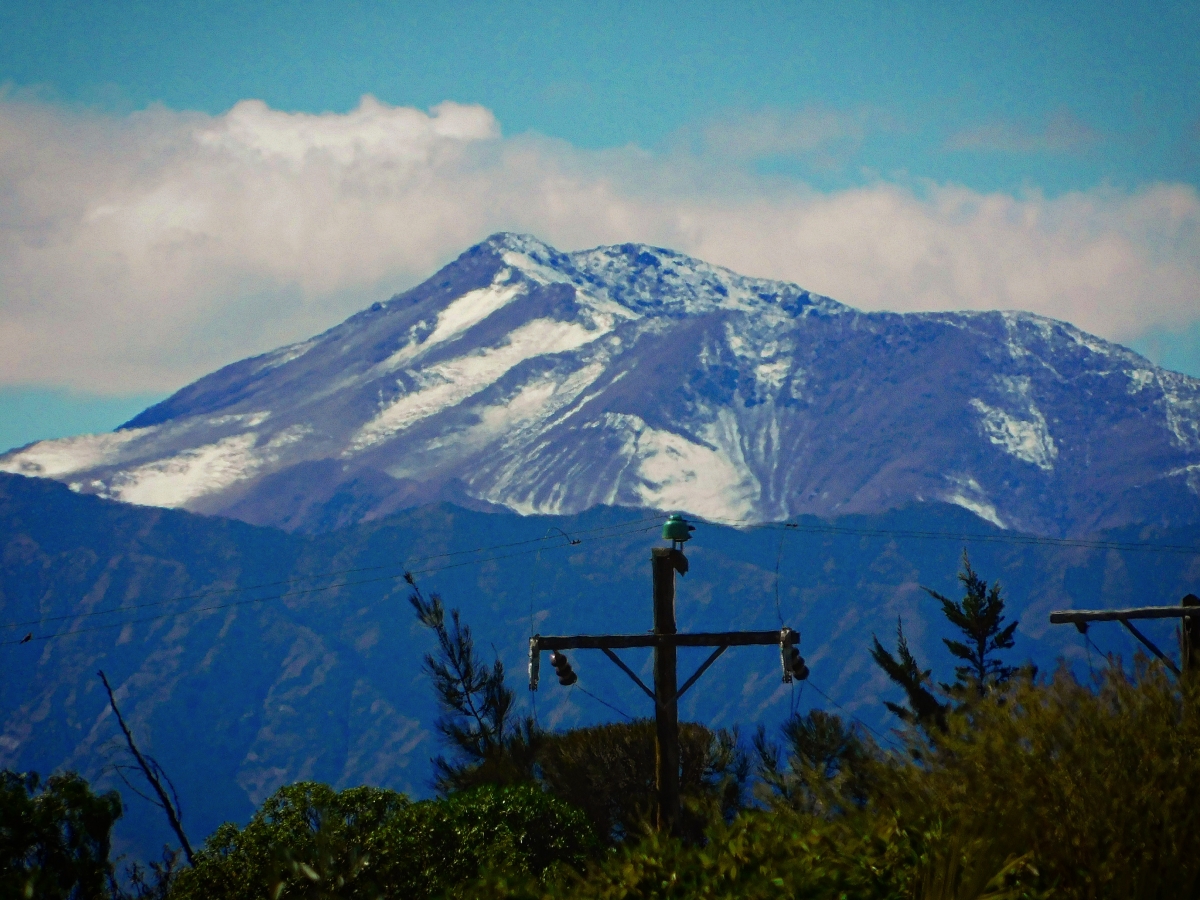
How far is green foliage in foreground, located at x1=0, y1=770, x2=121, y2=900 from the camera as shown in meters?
22.9

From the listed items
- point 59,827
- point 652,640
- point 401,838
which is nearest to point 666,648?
point 652,640

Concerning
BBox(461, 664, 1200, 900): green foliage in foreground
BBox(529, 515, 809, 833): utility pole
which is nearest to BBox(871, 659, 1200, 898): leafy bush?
BBox(461, 664, 1200, 900): green foliage in foreground

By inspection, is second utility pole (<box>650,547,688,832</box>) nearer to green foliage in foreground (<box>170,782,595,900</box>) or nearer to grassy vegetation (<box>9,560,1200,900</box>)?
green foliage in foreground (<box>170,782,595,900</box>)

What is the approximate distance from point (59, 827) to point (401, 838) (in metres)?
A: 9.88

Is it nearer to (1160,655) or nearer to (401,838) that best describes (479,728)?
(401,838)

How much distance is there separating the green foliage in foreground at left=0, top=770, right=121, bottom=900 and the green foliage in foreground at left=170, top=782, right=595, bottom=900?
2.29 meters

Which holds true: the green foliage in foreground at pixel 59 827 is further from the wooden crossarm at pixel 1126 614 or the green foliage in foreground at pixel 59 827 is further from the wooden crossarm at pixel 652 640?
the wooden crossarm at pixel 1126 614

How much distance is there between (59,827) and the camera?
2503cm

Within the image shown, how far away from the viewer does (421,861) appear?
712 inches

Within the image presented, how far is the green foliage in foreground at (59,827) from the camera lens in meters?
22.9

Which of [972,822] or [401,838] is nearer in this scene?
[972,822]

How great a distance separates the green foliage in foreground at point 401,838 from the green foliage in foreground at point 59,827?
2.29 metres

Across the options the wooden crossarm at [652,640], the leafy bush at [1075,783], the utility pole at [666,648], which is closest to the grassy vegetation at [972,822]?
the leafy bush at [1075,783]

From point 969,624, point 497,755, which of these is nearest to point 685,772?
point 497,755
